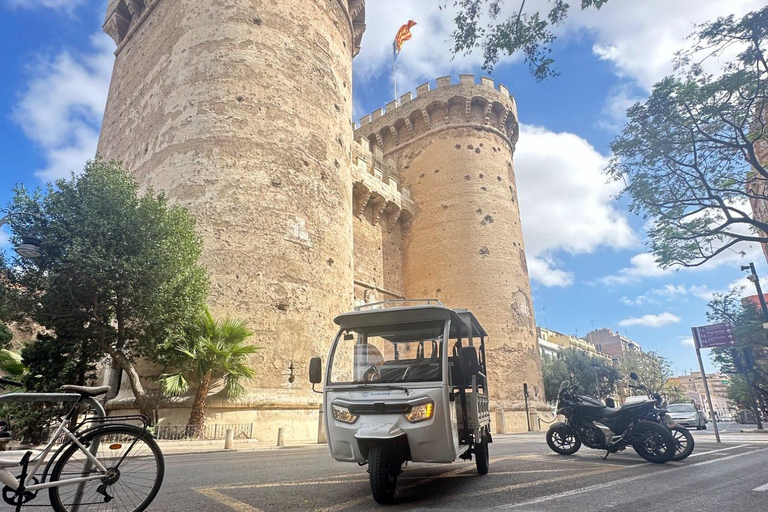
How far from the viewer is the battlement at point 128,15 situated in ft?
67.6

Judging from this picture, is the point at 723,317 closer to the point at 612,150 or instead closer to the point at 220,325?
the point at 612,150

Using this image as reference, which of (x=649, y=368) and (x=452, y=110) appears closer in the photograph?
(x=452, y=110)

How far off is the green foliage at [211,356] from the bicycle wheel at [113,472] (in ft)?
28.0

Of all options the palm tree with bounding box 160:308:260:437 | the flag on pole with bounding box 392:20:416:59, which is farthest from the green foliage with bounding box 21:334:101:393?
the flag on pole with bounding box 392:20:416:59

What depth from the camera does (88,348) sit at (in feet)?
35.5

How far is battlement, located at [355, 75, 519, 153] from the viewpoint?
86.9 feet

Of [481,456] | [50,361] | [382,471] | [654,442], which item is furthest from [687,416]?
[50,361]

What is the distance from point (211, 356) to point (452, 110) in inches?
824

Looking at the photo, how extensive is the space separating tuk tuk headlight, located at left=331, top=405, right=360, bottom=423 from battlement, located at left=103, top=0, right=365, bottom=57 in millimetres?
21500

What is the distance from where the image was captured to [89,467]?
305cm

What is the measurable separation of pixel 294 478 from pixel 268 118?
1343cm

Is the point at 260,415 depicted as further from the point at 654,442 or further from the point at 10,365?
the point at 654,442

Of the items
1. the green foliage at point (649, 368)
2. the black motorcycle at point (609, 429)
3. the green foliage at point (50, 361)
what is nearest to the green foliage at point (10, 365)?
the green foliage at point (50, 361)

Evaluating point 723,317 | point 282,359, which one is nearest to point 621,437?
point 282,359
